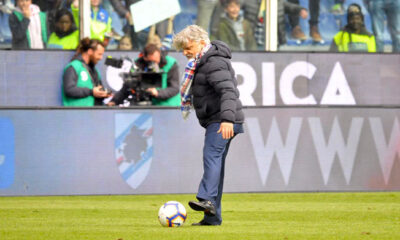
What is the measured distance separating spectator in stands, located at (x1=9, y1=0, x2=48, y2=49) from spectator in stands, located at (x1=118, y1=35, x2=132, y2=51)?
1.28m

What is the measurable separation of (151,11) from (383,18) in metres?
4.33

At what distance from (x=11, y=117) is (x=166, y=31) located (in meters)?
4.14

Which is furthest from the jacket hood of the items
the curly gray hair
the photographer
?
the photographer

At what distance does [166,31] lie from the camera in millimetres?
17125

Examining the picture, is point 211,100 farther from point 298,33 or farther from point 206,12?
point 298,33

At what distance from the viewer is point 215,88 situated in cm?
884

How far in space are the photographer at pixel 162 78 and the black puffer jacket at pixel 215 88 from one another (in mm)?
5638

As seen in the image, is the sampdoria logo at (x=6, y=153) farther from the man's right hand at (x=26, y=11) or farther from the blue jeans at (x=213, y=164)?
the blue jeans at (x=213, y=164)

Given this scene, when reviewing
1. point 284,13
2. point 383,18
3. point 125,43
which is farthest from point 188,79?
point 383,18

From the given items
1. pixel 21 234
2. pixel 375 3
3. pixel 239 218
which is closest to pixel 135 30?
pixel 375 3

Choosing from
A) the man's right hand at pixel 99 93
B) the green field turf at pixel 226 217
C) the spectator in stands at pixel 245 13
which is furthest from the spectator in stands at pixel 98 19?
the green field turf at pixel 226 217

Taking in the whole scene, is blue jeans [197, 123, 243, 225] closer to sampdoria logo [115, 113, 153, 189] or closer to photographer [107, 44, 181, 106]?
sampdoria logo [115, 113, 153, 189]

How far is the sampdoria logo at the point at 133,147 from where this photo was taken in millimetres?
13977

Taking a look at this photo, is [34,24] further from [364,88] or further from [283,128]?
[364,88]
